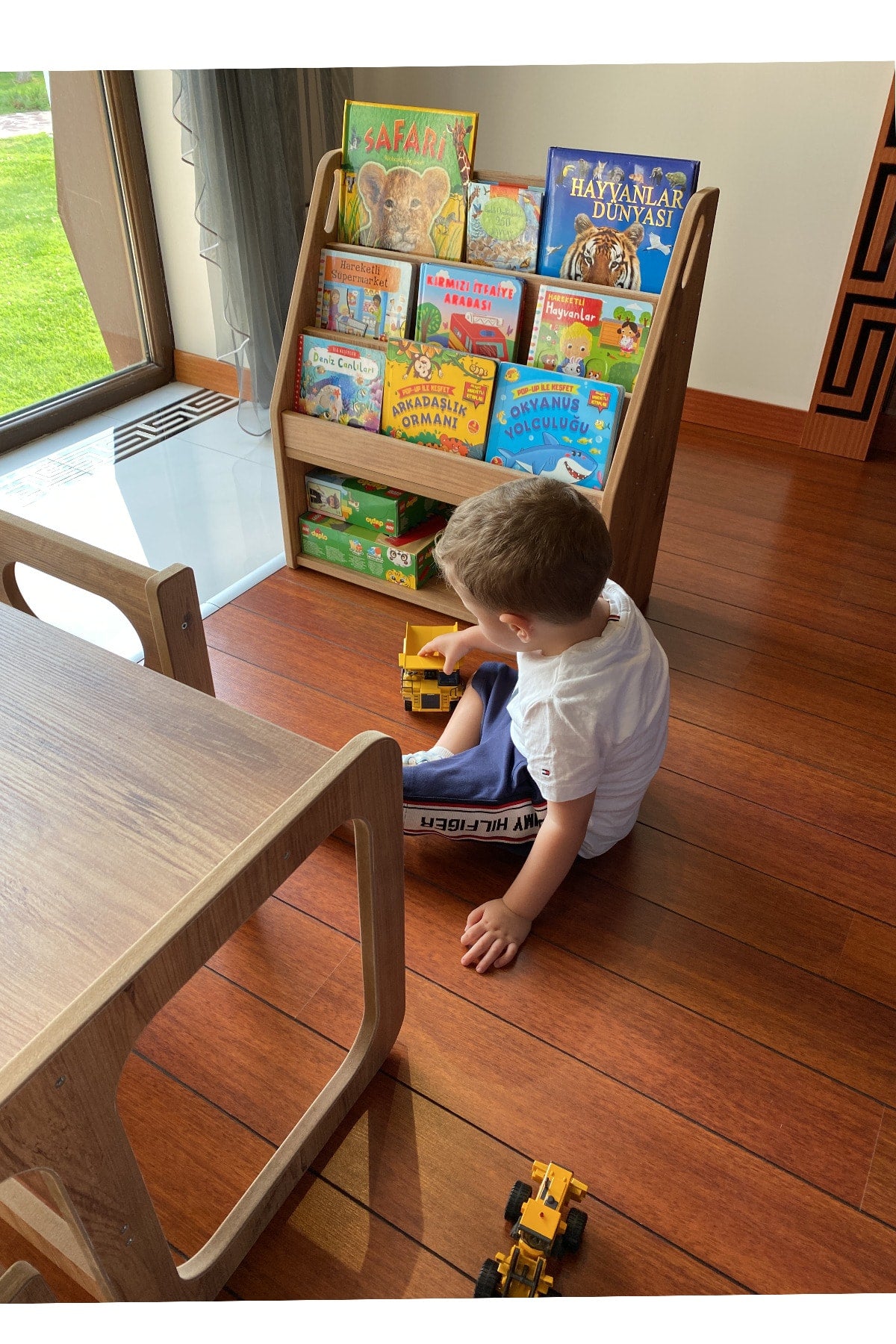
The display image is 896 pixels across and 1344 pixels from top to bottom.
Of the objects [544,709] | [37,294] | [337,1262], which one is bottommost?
[337,1262]

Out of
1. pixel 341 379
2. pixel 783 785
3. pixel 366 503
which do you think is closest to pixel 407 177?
pixel 341 379

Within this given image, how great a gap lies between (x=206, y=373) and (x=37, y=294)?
1.80ft

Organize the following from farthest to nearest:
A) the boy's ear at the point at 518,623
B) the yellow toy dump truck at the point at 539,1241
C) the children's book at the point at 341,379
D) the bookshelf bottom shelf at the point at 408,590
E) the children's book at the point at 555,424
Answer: the bookshelf bottom shelf at the point at 408,590
the children's book at the point at 341,379
the children's book at the point at 555,424
the boy's ear at the point at 518,623
the yellow toy dump truck at the point at 539,1241

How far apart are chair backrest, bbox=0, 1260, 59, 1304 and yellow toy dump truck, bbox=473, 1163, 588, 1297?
21.9 inches

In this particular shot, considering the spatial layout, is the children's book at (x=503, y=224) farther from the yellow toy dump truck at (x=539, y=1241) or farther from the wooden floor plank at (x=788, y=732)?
the yellow toy dump truck at (x=539, y=1241)

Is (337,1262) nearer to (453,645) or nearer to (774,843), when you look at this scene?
(774,843)

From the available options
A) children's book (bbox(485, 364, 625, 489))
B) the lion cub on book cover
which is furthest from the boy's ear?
the lion cub on book cover

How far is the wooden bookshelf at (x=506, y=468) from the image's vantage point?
5.30 ft

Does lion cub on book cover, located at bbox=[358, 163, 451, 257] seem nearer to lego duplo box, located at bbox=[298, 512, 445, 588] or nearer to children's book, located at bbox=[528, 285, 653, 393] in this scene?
children's book, located at bbox=[528, 285, 653, 393]

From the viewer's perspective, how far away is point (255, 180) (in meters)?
2.51

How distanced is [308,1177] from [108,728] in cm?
63

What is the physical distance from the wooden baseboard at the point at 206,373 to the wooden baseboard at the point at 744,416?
4.65ft

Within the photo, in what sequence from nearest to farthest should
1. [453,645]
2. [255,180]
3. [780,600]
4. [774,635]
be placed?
[453,645], [774,635], [780,600], [255,180]

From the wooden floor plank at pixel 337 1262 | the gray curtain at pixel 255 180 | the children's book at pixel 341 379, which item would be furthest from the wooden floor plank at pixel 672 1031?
the gray curtain at pixel 255 180
